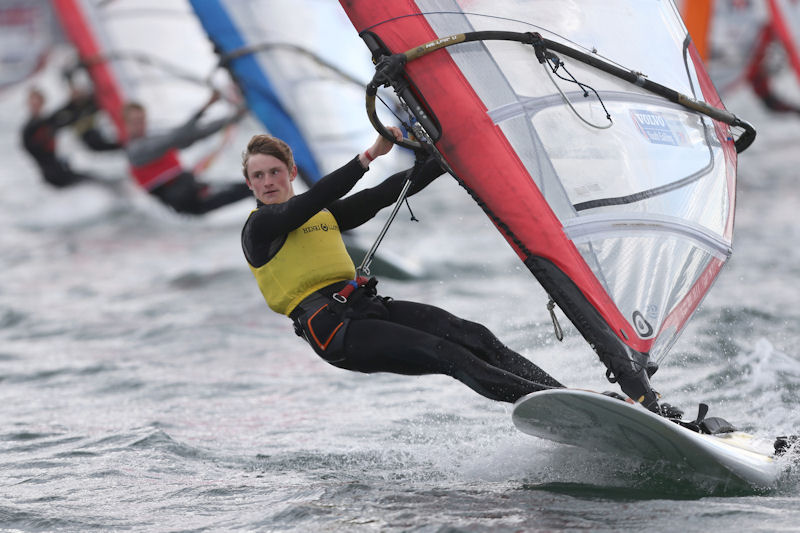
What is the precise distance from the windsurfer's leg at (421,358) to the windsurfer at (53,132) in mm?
9573

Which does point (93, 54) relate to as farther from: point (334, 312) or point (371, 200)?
point (334, 312)

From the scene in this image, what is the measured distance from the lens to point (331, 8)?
383 inches

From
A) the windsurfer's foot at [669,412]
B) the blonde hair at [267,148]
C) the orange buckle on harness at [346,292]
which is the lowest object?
the windsurfer's foot at [669,412]

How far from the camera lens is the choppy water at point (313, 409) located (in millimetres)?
3498

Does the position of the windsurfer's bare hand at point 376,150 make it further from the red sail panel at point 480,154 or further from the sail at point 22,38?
the sail at point 22,38

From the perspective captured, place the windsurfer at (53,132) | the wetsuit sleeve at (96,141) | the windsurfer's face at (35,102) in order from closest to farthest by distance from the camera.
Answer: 1. the windsurfer's face at (35,102)
2. the windsurfer at (53,132)
3. the wetsuit sleeve at (96,141)

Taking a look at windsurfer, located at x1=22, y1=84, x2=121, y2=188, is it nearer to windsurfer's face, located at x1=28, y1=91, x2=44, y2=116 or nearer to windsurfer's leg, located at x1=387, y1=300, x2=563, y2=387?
windsurfer's face, located at x1=28, y1=91, x2=44, y2=116

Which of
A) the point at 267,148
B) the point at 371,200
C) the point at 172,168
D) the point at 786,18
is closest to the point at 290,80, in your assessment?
the point at 172,168

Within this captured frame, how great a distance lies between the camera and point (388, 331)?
370 cm

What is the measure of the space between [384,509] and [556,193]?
1.13 meters

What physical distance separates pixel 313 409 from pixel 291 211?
182 centimetres

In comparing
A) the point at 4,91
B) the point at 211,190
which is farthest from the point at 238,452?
the point at 4,91

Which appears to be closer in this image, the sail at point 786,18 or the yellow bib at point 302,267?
the yellow bib at point 302,267

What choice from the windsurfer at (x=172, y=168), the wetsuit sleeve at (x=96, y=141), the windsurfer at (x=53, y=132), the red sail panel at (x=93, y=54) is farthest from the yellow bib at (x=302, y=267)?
Answer: the wetsuit sleeve at (x=96, y=141)
